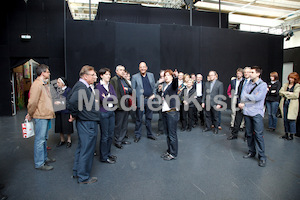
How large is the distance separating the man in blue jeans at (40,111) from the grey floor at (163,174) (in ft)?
0.73

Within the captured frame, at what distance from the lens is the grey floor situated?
2.19 m

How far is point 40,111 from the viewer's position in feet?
8.78

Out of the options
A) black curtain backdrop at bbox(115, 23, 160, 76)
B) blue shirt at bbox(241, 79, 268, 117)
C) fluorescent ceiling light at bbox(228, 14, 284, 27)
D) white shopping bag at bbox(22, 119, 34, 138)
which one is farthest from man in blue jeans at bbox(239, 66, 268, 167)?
fluorescent ceiling light at bbox(228, 14, 284, 27)

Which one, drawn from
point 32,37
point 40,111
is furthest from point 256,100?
point 32,37

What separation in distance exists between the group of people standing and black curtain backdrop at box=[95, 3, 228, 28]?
543 centimetres

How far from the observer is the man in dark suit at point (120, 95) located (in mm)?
3490

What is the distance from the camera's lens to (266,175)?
103 inches

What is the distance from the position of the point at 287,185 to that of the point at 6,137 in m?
5.24

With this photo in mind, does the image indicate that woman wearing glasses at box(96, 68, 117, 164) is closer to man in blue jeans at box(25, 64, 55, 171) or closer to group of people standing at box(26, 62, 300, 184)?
group of people standing at box(26, 62, 300, 184)

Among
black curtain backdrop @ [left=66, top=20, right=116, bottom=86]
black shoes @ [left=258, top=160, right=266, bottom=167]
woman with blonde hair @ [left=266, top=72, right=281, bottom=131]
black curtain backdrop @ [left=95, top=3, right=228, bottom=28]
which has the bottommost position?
black shoes @ [left=258, top=160, right=266, bottom=167]

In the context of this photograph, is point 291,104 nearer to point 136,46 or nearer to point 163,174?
point 163,174

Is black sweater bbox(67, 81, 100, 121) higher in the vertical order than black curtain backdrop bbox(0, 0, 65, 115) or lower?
lower

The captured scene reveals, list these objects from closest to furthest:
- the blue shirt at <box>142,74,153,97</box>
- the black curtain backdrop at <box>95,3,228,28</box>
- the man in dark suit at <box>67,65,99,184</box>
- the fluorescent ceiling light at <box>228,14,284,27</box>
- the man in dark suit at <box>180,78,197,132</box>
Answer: the man in dark suit at <box>67,65,99,184</box>, the blue shirt at <box>142,74,153,97</box>, the man in dark suit at <box>180,78,197,132</box>, the black curtain backdrop at <box>95,3,228,28</box>, the fluorescent ceiling light at <box>228,14,284,27</box>

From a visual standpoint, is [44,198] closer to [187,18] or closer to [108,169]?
[108,169]
